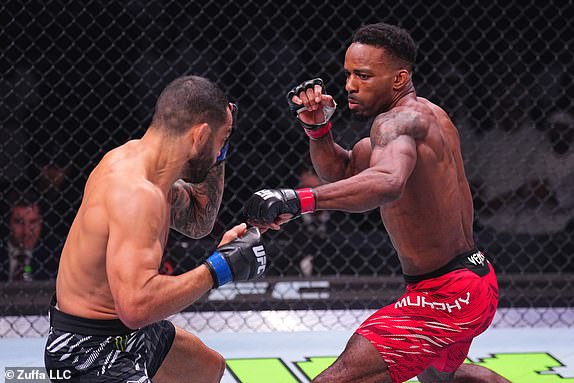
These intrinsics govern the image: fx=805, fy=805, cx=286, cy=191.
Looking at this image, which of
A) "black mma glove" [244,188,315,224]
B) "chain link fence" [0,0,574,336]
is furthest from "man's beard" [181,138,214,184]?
"chain link fence" [0,0,574,336]

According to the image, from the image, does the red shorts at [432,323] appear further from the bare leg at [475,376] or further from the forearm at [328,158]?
the forearm at [328,158]

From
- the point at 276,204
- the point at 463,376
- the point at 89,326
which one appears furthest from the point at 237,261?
the point at 463,376

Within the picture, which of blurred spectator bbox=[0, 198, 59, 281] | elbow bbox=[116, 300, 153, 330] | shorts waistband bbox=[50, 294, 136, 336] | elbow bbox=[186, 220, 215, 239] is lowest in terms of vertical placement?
blurred spectator bbox=[0, 198, 59, 281]

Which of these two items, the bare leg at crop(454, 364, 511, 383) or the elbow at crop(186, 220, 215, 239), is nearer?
the elbow at crop(186, 220, 215, 239)

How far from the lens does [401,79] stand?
7.38 feet

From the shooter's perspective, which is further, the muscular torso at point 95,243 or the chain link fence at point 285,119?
the chain link fence at point 285,119

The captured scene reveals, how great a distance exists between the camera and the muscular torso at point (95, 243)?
1811 millimetres

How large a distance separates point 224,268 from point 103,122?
2.59 meters

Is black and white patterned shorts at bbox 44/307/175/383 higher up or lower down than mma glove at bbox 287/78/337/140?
lower down

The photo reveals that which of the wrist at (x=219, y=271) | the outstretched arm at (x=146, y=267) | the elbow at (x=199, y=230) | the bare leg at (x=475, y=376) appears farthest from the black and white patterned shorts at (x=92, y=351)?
the bare leg at (x=475, y=376)

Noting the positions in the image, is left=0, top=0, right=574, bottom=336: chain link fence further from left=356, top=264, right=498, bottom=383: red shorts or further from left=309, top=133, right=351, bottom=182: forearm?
left=356, top=264, right=498, bottom=383: red shorts

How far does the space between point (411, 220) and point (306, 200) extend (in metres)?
0.42

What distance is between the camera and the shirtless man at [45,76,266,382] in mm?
1724

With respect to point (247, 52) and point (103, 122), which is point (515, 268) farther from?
point (103, 122)
